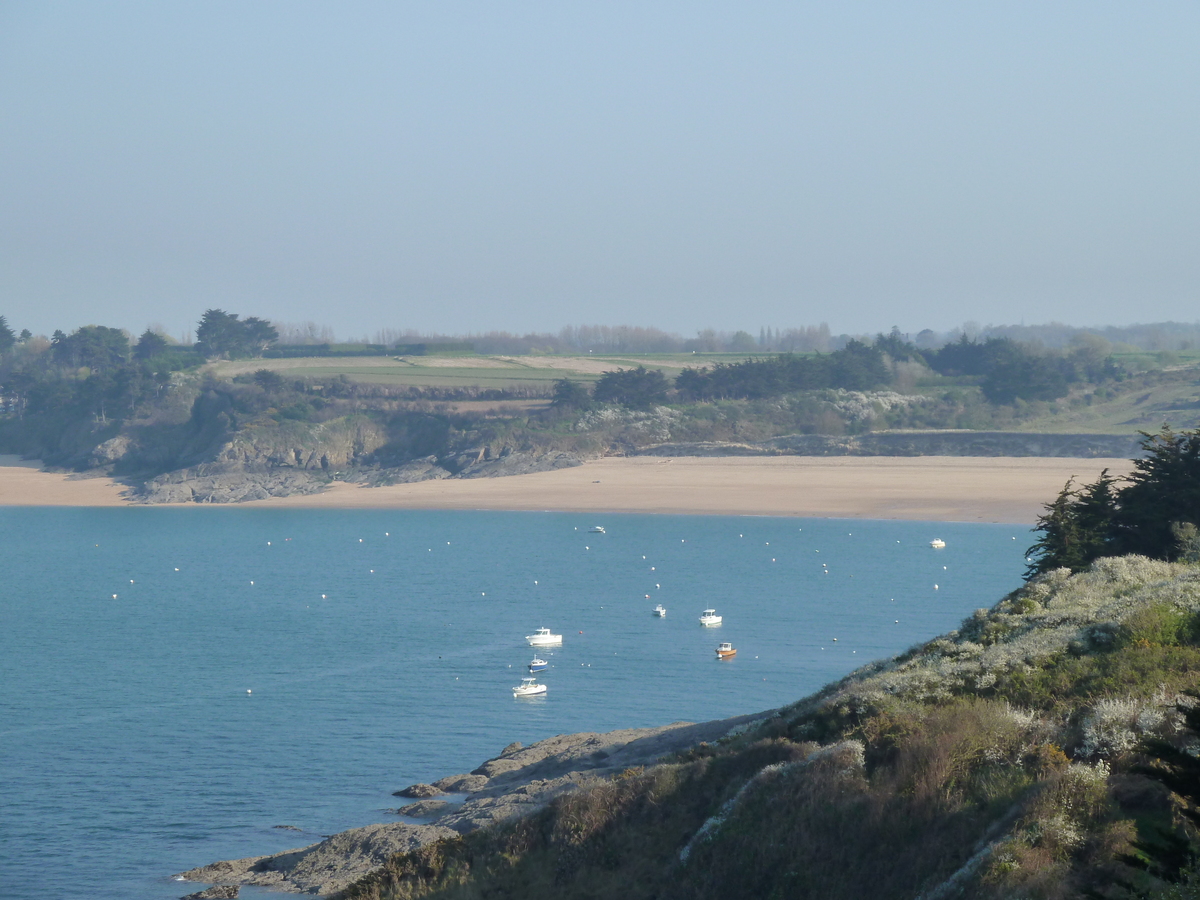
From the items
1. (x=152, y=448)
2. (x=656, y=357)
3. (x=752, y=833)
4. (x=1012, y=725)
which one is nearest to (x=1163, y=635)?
(x=1012, y=725)

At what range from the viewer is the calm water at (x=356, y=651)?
92.1 feet

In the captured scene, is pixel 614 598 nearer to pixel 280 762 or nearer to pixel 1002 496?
pixel 280 762

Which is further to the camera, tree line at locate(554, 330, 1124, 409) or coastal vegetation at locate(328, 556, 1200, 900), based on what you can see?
tree line at locate(554, 330, 1124, 409)

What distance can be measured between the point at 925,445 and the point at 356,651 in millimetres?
72700

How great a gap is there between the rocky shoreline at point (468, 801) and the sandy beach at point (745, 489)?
52164 millimetres

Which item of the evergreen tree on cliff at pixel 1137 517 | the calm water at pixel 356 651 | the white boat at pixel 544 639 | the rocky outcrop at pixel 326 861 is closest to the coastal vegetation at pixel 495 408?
the calm water at pixel 356 651

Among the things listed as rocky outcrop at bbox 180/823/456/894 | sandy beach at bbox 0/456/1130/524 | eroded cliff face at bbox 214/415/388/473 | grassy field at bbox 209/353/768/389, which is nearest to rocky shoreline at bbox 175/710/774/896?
rocky outcrop at bbox 180/823/456/894

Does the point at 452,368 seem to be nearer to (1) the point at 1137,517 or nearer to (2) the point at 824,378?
(2) the point at 824,378

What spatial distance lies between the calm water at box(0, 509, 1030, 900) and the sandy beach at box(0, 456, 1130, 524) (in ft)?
13.6

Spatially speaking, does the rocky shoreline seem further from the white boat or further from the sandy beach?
the sandy beach

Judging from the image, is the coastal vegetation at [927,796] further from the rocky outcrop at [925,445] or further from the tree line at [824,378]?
the tree line at [824,378]

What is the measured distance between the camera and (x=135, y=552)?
7675cm

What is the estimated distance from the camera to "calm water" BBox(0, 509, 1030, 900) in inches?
1105

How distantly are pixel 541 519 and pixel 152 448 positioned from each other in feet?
171
